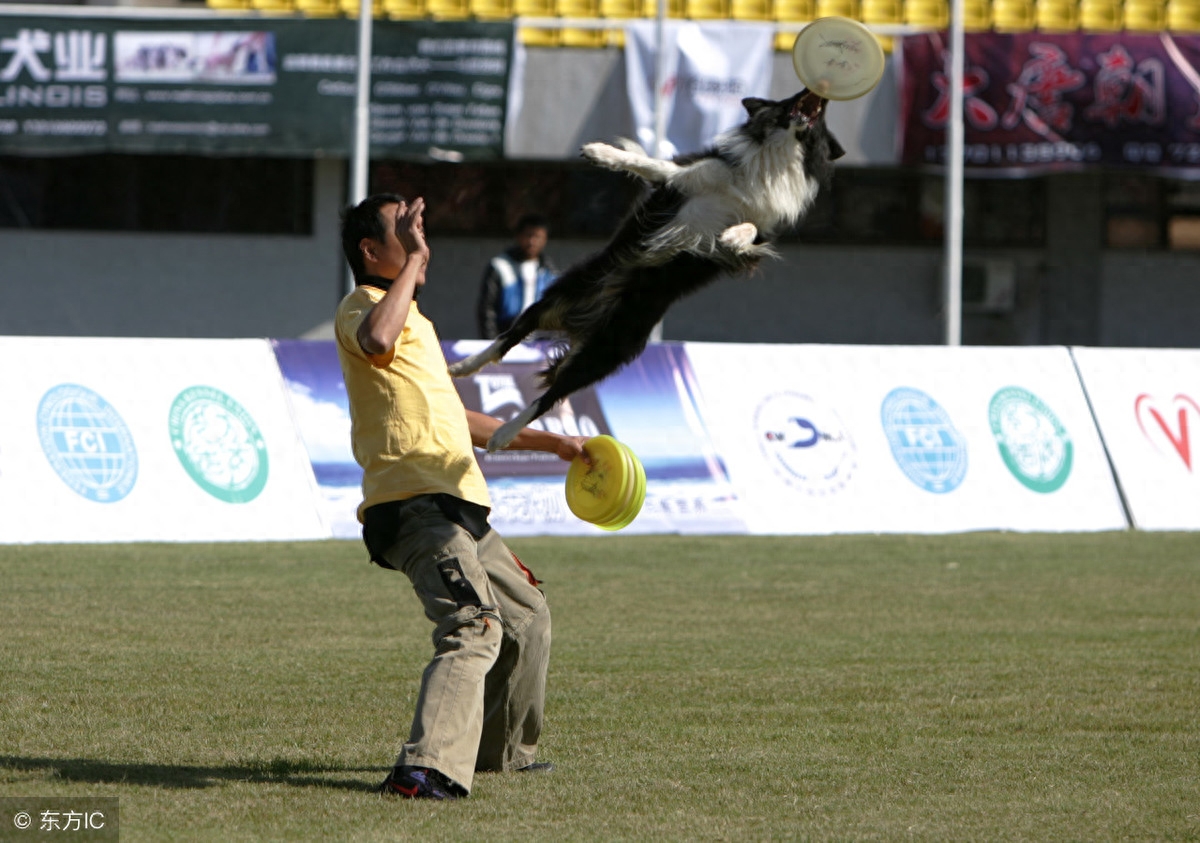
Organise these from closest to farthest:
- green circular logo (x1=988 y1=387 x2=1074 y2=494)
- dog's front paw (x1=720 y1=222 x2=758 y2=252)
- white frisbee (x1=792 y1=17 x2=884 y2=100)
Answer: white frisbee (x1=792 y1=17 x2=884 y2=100), dog's front paw (x1=720 y1=222 x2=758 y2=252), green circular logo (x1=988 y1=387 x2=1074 y2=494)

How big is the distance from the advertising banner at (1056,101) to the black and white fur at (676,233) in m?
11.5

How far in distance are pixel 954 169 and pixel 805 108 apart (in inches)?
424

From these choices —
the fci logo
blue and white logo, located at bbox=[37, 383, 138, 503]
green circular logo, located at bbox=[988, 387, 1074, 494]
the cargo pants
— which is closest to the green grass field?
the cargo pants

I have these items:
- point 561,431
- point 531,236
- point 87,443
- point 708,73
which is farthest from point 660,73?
point 87,443

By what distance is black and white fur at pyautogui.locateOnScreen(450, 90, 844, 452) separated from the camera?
512 centimetres

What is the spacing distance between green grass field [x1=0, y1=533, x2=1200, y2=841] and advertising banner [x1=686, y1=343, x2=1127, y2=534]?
1.26 metres

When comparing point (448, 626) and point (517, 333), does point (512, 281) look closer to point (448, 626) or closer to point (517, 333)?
point (517, 333)

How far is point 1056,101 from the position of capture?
53.6 feet

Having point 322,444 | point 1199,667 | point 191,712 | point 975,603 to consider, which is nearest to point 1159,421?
point 975,603

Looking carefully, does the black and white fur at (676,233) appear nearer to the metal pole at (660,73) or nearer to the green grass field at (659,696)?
the green grass field at (659,696)

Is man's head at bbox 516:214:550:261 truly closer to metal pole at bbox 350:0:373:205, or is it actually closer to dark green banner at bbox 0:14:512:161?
metal pole at bbox 350:0:373:205

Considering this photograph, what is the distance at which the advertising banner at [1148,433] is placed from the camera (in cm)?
1233

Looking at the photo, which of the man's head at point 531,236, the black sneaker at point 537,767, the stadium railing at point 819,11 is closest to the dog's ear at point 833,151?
the black sneaker at point 537,767

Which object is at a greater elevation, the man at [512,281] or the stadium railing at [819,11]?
the stadium railing at [819,11]
